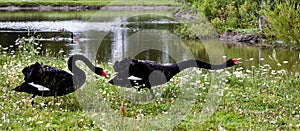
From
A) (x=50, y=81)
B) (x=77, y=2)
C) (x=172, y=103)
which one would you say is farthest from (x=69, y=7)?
(x=172, y=103)

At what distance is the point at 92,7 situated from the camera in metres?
80.2

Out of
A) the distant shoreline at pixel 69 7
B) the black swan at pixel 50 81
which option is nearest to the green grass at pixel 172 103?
the black swan at pixel 50 81

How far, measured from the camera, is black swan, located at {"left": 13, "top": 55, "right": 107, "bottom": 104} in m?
7.80

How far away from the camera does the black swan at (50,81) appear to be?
25.6ft

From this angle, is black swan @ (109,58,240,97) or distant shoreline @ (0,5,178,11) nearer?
black swan @ (109,58,240,97)

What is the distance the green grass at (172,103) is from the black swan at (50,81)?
0.22 metres

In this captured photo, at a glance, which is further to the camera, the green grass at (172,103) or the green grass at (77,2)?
the green grass at (77,2)

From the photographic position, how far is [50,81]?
798cm

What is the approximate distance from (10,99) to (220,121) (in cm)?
389

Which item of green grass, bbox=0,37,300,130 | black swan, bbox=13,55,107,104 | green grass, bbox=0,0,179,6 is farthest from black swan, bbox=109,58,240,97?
green grass, bbox=0,0,179,6

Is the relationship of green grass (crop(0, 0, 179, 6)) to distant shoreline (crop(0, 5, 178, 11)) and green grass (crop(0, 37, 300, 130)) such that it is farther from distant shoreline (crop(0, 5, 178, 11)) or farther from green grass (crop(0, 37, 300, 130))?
green grass (crop(0, 37, 300, 130))

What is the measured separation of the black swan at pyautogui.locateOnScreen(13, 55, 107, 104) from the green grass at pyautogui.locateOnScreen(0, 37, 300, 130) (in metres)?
0.22

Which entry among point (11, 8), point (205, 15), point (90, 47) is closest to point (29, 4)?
point (11, 8)

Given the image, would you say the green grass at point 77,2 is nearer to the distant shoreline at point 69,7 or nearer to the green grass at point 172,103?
the distant shoreline at point 69,7
